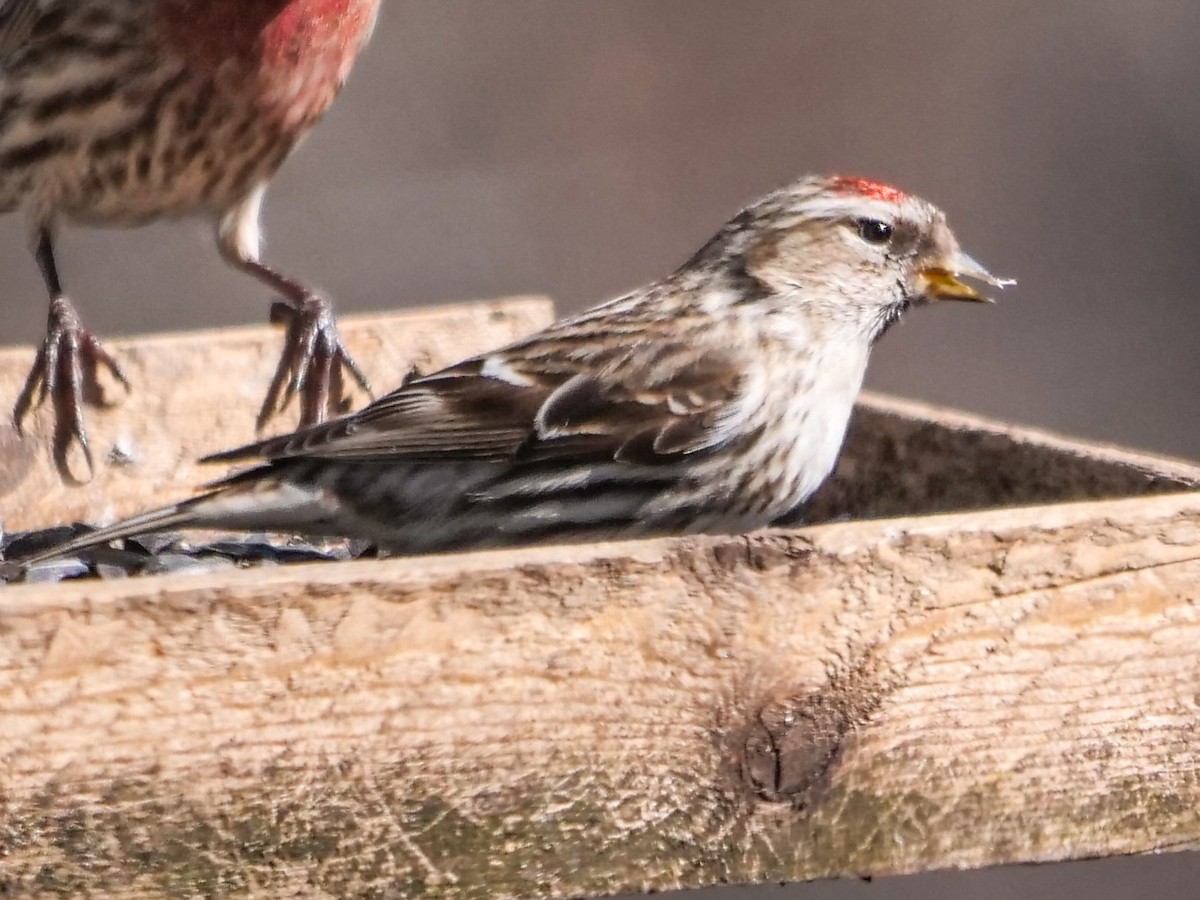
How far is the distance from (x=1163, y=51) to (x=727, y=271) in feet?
13.0

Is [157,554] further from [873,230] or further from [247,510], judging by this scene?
[873,230]

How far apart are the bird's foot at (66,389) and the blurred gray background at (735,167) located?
2.79 m

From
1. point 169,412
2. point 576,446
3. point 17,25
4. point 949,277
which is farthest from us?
point 17,25

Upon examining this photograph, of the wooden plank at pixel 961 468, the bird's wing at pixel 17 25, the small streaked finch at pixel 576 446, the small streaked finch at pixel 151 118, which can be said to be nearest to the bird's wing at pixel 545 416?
the small streaked finch at pixel 576 446

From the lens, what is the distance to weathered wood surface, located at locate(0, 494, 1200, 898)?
81.1 inches

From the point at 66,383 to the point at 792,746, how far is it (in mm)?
→ 1766

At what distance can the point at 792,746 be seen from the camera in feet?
7.34

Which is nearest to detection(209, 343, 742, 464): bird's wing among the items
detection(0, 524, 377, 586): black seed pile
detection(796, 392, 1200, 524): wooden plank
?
detection(0, 524, 377, 586): black seed pile

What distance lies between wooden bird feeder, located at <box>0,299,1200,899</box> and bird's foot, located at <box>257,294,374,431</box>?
5.09 feet

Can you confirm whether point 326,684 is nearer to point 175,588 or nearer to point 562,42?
point 175,588

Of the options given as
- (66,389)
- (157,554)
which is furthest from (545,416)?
(66,389)

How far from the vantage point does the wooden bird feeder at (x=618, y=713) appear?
6.76ft

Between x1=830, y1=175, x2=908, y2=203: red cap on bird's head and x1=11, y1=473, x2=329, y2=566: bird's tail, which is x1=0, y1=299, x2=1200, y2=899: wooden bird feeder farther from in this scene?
x1=830, y1=175, x2=908, y2=203: red cap on bird's head

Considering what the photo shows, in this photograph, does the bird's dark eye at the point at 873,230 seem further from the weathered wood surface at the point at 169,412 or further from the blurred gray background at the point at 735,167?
the blurred gray background at the point at 735,167
